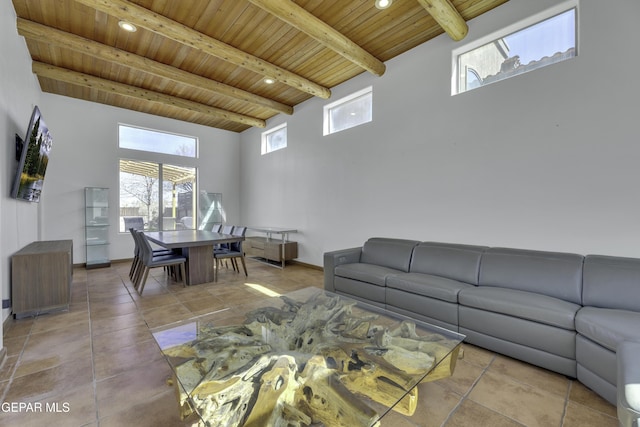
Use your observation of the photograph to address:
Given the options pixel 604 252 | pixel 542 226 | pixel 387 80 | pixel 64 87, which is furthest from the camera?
pixel 64 87

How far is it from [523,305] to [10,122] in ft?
17.1

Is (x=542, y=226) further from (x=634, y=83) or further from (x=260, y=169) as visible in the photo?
(x=260, y=169)

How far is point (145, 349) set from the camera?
2.22 metres

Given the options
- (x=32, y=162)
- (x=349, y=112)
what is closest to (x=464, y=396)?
(x=349, y=112)

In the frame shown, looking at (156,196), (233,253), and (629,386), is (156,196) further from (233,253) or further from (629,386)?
(629,386)

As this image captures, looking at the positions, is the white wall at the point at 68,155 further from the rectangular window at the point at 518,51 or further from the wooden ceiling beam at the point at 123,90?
the rectangular window at the point at 518,51

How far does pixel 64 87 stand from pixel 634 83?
311 inches

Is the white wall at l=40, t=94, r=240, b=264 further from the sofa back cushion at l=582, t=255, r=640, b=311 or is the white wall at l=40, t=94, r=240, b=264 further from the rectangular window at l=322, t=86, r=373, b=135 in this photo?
the sofa back cushion at l=582, t=255, r=640, b=311

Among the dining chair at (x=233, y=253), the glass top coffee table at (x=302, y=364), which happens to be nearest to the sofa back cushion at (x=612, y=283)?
the glass top coffee table at (x=302, y=364)

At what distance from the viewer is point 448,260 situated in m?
2.90

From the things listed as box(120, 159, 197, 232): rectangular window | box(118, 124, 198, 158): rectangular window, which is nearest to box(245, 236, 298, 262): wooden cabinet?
box(120, 159, 197, 232): rectangular window

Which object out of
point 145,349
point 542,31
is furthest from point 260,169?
point 542,31

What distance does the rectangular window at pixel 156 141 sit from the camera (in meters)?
5.89

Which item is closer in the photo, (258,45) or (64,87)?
(258,45)
